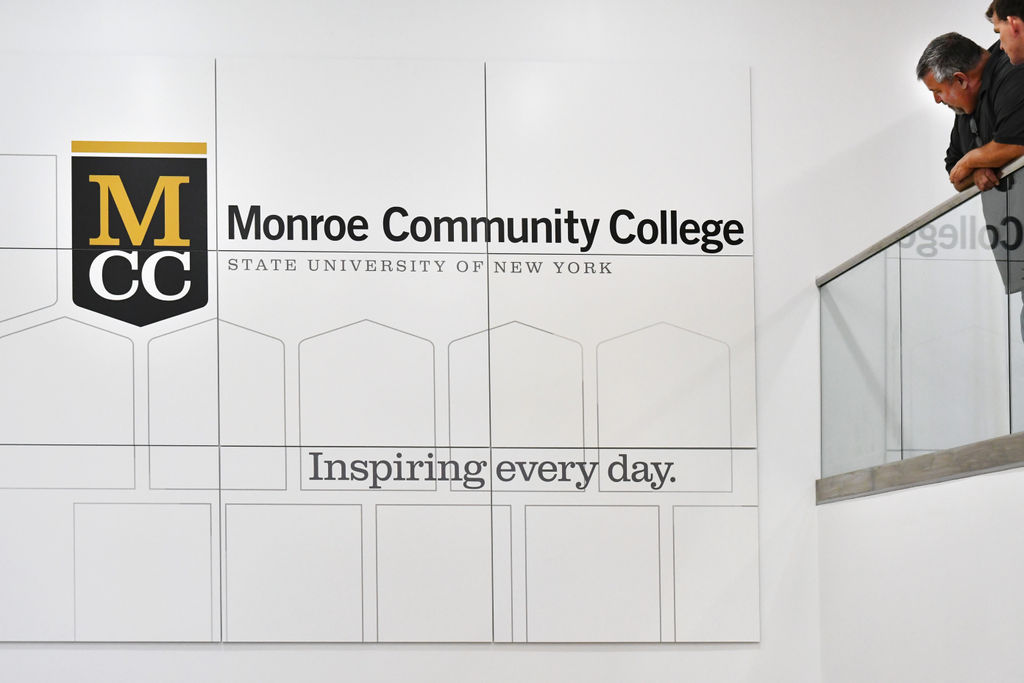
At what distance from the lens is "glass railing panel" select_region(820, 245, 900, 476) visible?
4090 mm

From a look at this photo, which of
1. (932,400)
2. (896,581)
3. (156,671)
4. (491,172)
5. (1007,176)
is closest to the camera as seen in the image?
(1007,176)

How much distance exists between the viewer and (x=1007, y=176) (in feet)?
10.5

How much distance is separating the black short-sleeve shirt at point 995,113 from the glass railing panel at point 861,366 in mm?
460

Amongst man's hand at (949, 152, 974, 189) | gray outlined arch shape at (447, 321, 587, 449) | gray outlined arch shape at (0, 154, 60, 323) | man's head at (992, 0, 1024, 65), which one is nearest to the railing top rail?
man's hand at (949, 152, 974, 189)

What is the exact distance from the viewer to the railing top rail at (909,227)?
335 cm

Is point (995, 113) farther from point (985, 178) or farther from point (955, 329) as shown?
point (955, 329)

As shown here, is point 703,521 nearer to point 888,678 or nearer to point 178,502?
point 888,678

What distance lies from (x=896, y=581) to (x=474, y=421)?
1863mm

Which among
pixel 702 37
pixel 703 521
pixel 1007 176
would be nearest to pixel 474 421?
pixel 703 521

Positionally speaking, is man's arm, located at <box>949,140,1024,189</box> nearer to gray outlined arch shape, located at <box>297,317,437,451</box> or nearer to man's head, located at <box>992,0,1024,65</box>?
man's head, located at <box>992,0,1024,65</box>

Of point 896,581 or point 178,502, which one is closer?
point 896,581

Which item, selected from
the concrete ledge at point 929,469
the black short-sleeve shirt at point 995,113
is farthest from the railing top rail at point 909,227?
the concrete ledge at point 929,469

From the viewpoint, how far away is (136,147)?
484 cm

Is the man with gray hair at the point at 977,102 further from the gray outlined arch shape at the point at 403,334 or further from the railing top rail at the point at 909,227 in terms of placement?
the gray outlined arch shape at the point at 403,334
